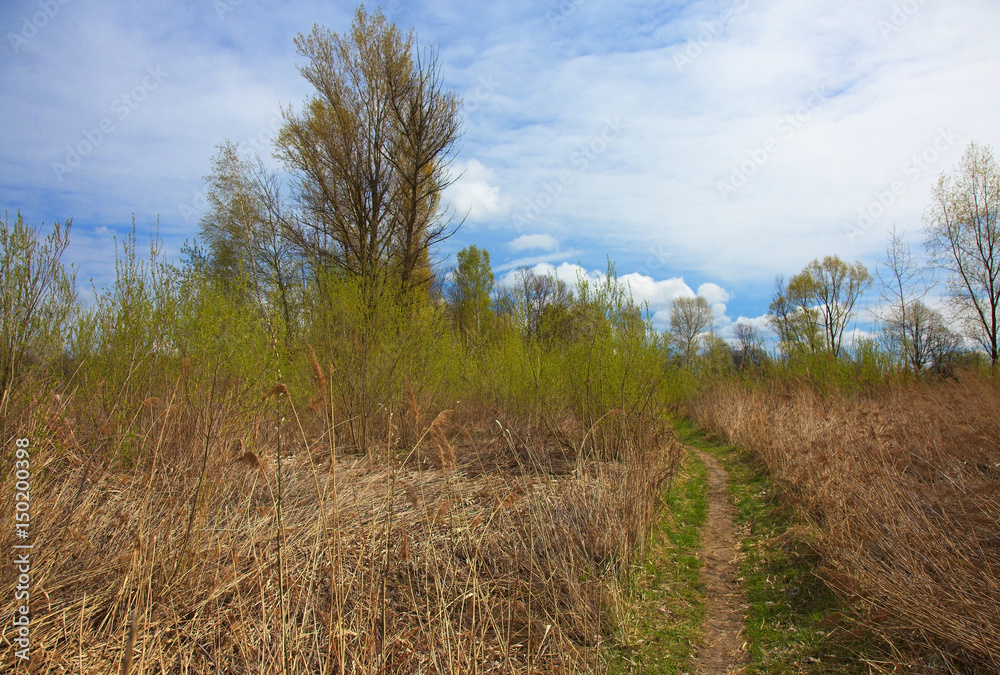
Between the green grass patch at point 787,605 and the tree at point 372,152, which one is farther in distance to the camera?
the tree at point 372,152

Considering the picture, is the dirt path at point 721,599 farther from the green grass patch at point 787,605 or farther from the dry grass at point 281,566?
the dry grass at point 281,566

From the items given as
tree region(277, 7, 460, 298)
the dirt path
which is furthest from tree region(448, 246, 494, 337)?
the dirt path

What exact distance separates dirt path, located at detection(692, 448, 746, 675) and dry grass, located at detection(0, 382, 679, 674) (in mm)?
697

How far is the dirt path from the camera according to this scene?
3559 millimetres

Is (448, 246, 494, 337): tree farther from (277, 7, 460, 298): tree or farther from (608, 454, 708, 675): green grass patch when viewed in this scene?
(608, 454, 708, 675): green grass patch

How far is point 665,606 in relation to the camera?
4.29 meters

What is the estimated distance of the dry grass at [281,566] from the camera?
7.77 feet

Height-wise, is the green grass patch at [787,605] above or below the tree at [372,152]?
below

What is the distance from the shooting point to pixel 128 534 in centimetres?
304

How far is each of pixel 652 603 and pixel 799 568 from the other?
62.8 inches

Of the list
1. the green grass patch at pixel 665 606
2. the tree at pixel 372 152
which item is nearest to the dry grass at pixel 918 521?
the green grass patch at pixel 665 606

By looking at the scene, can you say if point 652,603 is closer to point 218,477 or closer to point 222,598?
point 222,598

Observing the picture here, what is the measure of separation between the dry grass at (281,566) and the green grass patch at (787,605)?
1.07m

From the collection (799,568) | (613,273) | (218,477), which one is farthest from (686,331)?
(218,477)
